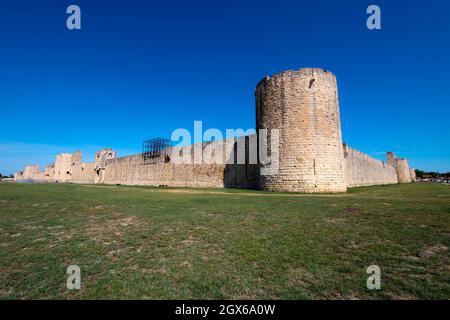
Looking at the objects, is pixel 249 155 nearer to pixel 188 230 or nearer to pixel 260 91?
pixel 260 91

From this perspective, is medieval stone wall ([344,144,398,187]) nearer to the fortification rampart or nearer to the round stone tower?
the fortification rampart

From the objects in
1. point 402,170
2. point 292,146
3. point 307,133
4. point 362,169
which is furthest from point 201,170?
point 402,170

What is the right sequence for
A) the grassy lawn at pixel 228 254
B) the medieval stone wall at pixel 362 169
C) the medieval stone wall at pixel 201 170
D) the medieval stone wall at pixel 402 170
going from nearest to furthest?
1. the grassy lawn at pixel 228 254
2. the medieval stone wall at pixel 201 170
3. the medieval stone wall at pixel 362 169
4. the medieval stone wall at pixel 402 170

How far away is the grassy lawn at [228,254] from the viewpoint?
316 centimetres

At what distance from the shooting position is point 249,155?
69.4 feet

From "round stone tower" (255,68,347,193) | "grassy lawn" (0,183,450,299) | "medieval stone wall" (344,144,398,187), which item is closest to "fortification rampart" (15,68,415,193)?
"round stone tower" (255,68,347,193)

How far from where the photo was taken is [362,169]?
2923 centimetres

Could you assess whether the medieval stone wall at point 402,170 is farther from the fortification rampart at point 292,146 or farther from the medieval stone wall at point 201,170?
the medieval stone wall at point 201,170

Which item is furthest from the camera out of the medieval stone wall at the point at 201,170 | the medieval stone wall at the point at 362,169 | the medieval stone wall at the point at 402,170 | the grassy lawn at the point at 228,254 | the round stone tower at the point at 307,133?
the medieval stone wall at the point at 402,170

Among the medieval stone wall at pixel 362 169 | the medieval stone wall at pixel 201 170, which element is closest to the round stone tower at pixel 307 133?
the medieval stone wall at pixel 201 170

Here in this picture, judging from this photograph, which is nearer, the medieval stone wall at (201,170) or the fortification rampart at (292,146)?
the fortification rampart at (292,146)

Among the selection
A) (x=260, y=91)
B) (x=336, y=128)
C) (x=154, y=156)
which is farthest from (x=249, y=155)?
(x=154, y=156)

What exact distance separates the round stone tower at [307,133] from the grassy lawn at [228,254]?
8633 mm

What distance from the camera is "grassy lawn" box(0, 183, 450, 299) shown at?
3.16 m
